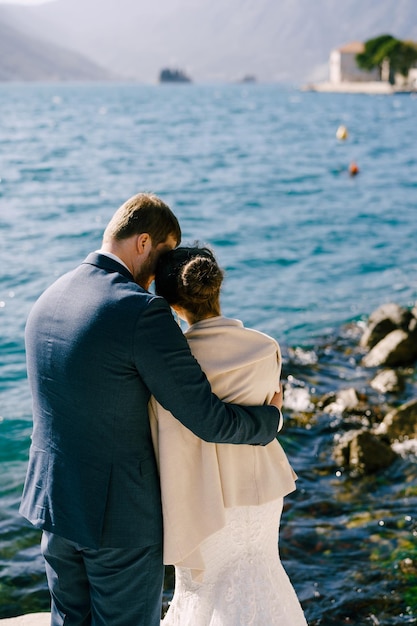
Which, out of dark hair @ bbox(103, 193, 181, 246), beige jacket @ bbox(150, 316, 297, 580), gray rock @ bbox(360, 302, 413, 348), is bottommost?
gray rock @ bbox(360, 302, 413, 348)

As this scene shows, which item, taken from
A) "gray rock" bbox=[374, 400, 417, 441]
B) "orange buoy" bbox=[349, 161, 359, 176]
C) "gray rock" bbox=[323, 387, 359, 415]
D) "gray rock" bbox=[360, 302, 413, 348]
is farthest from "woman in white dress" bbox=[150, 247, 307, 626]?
"orange buoy" bbox=[349, 161, 359, 176]

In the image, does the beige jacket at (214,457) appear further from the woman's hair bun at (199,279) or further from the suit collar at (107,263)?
the suit collar at (107,263)

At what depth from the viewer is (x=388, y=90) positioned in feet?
343

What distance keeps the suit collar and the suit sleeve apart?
228 millimetres

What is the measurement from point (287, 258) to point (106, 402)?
14.7 m

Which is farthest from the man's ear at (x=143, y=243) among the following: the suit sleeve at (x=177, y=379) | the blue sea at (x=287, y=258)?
the blue sea at (x=287, y=258)

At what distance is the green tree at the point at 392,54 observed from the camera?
10212 cm

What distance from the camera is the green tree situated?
102m

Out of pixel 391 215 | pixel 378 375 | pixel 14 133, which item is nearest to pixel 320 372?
pixel 378 375

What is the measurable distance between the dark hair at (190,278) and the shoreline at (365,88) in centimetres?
10668

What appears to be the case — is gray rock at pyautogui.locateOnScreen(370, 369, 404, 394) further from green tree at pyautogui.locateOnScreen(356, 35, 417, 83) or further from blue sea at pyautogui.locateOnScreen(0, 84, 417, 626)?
green tree at pyautogui.locateOnScreen(356, 35, 417, 83)

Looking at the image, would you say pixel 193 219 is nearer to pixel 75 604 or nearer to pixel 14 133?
pixel 75 604

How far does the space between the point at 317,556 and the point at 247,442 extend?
11.0 ft

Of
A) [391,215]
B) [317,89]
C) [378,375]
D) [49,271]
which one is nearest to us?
[378,375]
